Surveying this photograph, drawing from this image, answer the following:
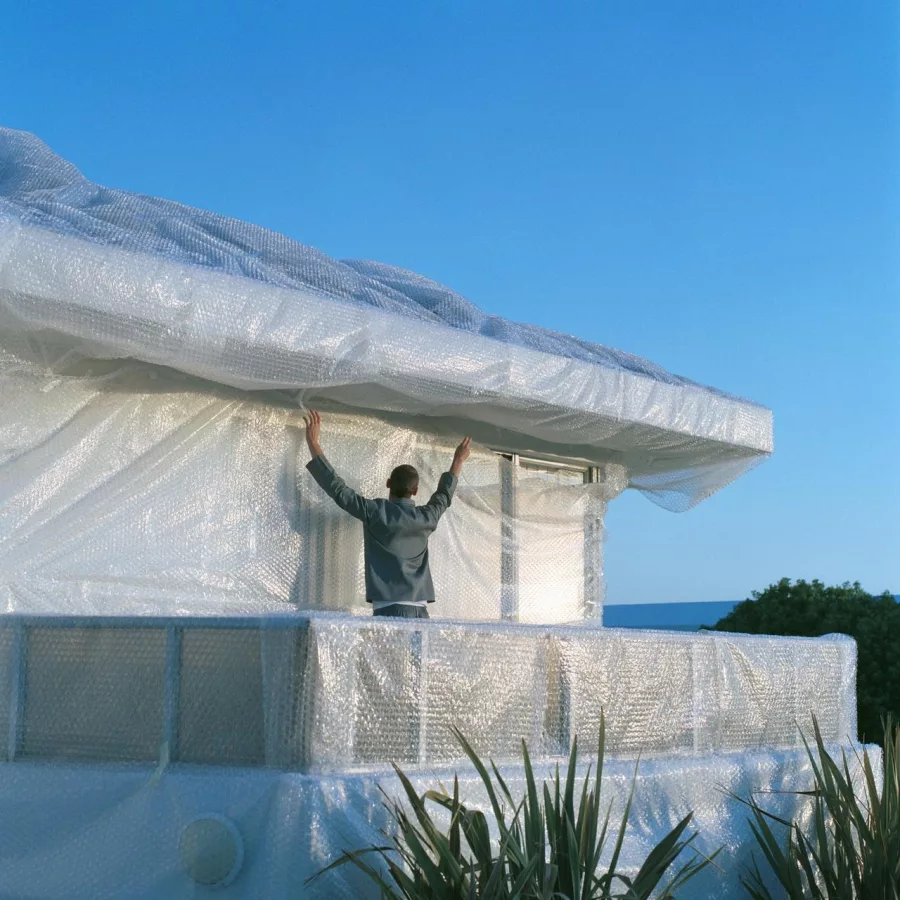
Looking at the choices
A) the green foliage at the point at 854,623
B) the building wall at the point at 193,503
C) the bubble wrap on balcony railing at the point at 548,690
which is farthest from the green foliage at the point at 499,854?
the green foliage at the point at 854,623

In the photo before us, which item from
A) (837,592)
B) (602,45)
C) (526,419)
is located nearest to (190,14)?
(602,45)

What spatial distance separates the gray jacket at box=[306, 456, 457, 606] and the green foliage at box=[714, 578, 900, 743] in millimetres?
4422

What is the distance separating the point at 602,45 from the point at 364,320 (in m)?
5.98

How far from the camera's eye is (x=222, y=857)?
4.13m

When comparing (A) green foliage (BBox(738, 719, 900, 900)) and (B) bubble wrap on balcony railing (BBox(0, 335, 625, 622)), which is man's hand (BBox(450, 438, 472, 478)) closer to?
(B) bubble wrap on balcony railing (BBox(0, 335, 625, 622))

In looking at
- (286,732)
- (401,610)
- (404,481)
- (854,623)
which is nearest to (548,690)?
(286,732)

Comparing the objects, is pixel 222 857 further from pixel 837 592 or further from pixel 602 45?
pixel 602 45

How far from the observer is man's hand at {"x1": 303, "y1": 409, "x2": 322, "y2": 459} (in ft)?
21.5

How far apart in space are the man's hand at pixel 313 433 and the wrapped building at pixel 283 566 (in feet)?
0.43

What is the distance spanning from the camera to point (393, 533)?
6.62 meters

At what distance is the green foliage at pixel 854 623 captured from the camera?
10148mm

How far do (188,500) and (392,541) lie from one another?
104cm

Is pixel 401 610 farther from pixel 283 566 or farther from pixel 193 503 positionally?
pixel 193 503

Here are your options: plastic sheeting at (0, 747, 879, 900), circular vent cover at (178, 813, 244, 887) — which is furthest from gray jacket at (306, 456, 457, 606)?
circular vent cover at (178, 813, 244, 887)
